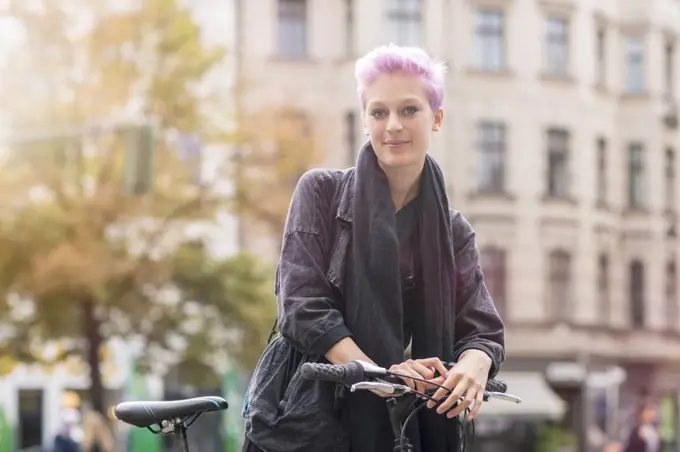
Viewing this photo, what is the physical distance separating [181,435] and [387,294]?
60cm

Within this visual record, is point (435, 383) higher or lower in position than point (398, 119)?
lower

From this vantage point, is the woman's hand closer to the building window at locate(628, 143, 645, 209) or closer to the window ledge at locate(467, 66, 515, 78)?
the window ledge at locate(467, 66, 515, 78)

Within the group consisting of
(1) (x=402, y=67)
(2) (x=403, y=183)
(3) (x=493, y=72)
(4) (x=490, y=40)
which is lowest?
(2) (x=403, y=183)

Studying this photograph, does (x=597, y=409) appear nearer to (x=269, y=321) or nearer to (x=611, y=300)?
(x=611, y=300)

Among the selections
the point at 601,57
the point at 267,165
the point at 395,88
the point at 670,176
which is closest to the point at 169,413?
the point at 395,88

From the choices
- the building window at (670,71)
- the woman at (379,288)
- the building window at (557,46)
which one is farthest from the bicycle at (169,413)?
the building window at (670,71)

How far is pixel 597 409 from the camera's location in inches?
1734

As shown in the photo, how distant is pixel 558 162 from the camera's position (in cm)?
4384

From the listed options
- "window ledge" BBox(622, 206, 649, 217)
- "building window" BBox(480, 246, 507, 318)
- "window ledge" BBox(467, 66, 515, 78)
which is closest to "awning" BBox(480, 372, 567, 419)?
"building window" BBox(480, 246, 507, 318)

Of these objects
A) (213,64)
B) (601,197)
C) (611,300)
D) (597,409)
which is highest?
(213,64)

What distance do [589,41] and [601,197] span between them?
4.37 meters

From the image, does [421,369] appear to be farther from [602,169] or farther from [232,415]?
[602,169]

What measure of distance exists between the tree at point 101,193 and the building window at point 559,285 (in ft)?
51.8

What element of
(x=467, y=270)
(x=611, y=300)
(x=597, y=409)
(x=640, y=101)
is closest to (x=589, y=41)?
(x=640, y=101)
